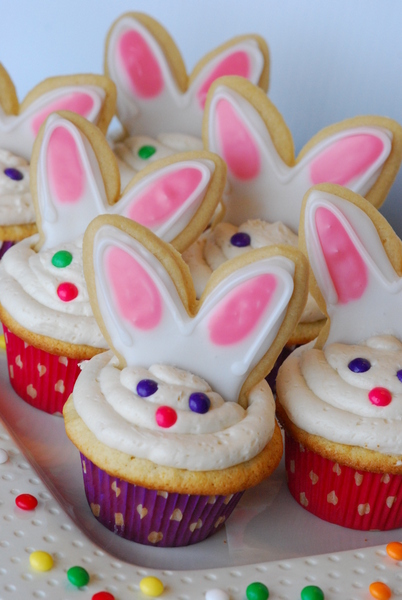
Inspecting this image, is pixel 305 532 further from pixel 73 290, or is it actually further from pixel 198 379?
pixel 73 290

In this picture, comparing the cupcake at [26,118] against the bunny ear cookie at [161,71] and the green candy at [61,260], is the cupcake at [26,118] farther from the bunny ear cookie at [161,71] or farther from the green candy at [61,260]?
the green candy at [61,260]

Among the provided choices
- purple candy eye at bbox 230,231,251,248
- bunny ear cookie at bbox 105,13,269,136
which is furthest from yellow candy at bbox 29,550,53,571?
bunny ear cookie at bbox 105,13,269,136

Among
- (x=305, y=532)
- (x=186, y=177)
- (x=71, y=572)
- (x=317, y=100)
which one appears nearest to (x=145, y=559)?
(x=71, y=572)

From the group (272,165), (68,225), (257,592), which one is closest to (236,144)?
(272,165)

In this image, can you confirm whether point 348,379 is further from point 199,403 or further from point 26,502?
point 26,502

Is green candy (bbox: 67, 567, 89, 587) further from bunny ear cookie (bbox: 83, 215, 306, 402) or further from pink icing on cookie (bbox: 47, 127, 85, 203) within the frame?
pink icing on cookie (bbox: 47, 127, 85, 203)
